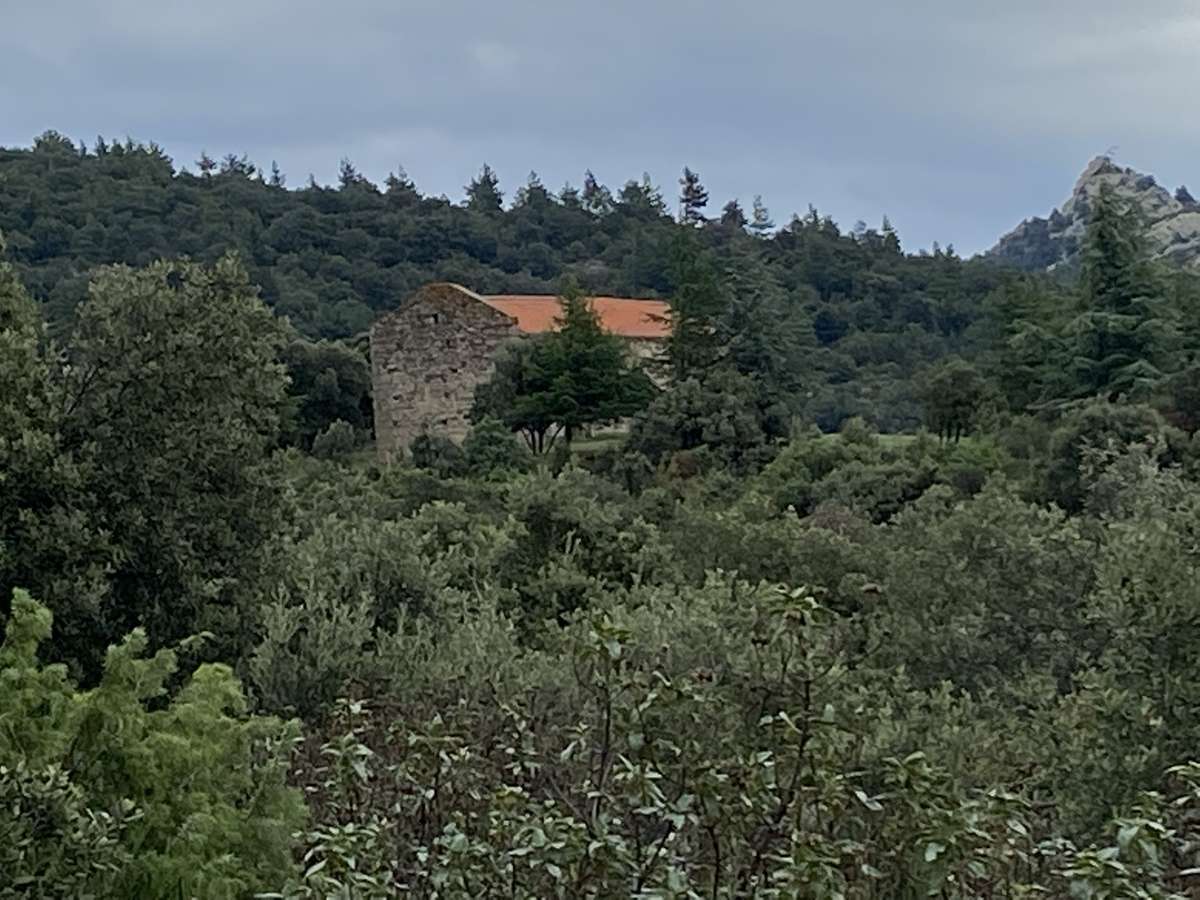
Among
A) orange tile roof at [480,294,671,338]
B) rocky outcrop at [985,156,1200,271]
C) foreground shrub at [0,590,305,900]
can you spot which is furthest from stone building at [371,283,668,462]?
rocky outcrop at [985,156,1200,271]

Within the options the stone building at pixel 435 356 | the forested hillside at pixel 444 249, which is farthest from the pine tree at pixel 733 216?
the stone building at pixel 435 356

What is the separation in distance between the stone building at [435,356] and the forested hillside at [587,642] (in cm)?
816

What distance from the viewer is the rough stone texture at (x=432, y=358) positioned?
111 ft

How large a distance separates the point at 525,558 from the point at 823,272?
41022 millimetres

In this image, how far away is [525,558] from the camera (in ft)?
50.5

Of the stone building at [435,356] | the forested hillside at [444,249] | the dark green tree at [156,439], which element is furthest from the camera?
the forested hillside at [444,249]

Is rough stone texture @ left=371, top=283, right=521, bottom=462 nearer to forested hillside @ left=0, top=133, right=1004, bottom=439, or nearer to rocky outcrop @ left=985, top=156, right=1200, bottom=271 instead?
forested hillside @ left=0, top=133, right=1004, bottom=439

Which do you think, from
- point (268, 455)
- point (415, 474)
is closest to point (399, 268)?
point (415, 474)

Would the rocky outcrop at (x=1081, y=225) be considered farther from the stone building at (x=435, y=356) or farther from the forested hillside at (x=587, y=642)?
the forested hillside at (x=587, y=642)

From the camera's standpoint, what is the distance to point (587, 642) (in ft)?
11.1

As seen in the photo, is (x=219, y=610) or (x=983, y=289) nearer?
(x=219, y=610)

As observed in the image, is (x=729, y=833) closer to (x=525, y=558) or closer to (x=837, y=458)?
(x=525, y=558)

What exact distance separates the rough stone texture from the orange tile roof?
0.82 m

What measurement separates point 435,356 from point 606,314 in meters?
5.97
